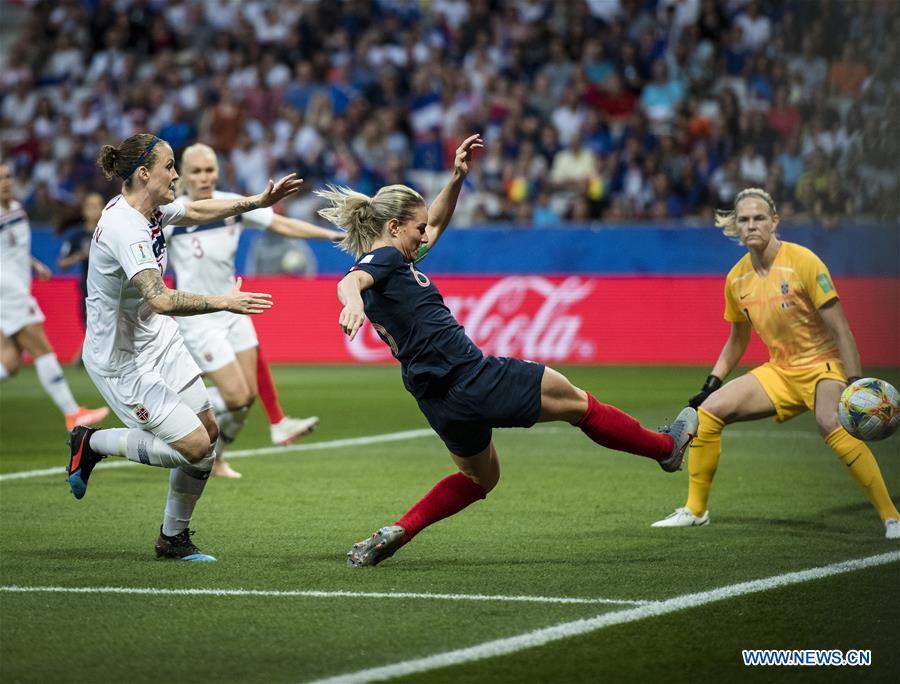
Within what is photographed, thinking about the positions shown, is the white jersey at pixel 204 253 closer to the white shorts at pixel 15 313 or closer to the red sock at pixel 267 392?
the red sock at pixel 267 392

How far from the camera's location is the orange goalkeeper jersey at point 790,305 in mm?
8141

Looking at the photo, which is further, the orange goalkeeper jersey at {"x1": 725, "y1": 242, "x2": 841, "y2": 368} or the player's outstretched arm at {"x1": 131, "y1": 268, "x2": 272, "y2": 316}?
the orange goalkeeper jersey at {"x1": 725, "y1": 242, "x2": 841, "y2": 368}

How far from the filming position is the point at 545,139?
21266mm

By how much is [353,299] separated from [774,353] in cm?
328

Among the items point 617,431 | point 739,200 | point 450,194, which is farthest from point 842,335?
point 450,194

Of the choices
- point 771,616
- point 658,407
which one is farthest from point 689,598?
point 658,407

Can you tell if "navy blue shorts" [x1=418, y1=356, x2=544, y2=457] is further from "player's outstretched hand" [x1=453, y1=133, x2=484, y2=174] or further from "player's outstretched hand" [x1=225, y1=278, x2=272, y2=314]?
"player's outstretched hand" [x1=453, y1=133, x2=484, y2=174]

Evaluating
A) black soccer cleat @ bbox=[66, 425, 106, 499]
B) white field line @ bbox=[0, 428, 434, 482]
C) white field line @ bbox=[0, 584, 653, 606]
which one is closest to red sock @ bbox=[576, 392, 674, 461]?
white field line @ bbox=[0, 584, 653, 606]

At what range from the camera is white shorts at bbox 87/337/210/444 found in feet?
23.5

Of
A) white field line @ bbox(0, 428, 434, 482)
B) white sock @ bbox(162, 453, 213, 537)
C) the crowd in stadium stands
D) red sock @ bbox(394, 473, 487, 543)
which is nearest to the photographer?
red sock @ bbox(394, 473, 487, 543)

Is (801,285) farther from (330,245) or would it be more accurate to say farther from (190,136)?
(190,136)

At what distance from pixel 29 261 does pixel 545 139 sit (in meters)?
9.78

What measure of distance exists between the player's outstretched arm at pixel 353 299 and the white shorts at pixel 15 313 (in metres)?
7.43

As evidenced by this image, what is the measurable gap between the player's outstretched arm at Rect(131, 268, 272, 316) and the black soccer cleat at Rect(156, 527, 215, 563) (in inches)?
50.6
